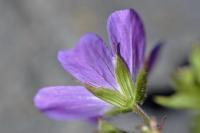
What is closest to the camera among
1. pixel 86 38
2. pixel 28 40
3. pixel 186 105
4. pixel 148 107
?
pixel 86 38

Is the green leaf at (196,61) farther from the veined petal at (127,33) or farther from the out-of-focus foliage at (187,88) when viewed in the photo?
the veined petal at (127,33)

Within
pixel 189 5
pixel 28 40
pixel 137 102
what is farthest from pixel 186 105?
pixel 28 40

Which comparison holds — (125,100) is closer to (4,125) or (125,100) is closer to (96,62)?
(96,62)

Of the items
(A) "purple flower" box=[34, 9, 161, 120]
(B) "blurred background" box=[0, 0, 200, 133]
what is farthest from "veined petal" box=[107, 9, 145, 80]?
(B) "blurred background" box=[0, 0, 200, 133]

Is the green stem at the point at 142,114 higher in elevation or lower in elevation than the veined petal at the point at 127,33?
lower

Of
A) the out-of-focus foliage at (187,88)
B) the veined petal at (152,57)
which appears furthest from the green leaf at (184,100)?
the veined petal at (152,57)

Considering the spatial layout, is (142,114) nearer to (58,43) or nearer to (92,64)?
(92,64)

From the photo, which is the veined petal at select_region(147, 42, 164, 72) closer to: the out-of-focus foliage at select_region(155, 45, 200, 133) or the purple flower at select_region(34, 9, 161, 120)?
the purple flower at select_region(34, 9, 161, 120)
